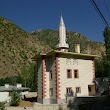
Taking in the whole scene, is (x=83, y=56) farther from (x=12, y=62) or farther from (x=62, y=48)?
(x=12, y=62)

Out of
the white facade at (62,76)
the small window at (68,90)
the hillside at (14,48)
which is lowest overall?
the small window at (68,90)

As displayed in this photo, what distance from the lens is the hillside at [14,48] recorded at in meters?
120

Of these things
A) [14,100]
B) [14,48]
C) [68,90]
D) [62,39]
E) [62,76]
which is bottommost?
[14,100]

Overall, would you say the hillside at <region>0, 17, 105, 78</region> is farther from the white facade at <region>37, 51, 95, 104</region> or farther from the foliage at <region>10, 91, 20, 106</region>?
the foliage at <region>10, 91, 20, 106</region>

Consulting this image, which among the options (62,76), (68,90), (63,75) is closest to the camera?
(62,76)

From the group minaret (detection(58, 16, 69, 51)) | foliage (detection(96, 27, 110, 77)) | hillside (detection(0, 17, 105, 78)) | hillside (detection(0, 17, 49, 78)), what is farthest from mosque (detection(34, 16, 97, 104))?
hillside (detection(0, 17, 49, 78))

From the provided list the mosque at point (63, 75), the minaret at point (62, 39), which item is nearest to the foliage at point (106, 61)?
the mosque at point (63, 75)

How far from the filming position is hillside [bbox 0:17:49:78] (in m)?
120

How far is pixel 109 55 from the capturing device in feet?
197

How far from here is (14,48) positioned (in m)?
136

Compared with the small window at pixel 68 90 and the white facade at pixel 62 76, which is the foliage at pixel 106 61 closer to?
the white facade at pixel 62 76

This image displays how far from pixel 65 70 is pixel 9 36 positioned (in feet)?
339

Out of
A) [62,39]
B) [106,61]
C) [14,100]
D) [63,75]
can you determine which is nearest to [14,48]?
[106,61]

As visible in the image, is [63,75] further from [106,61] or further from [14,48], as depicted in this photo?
[14,48]
